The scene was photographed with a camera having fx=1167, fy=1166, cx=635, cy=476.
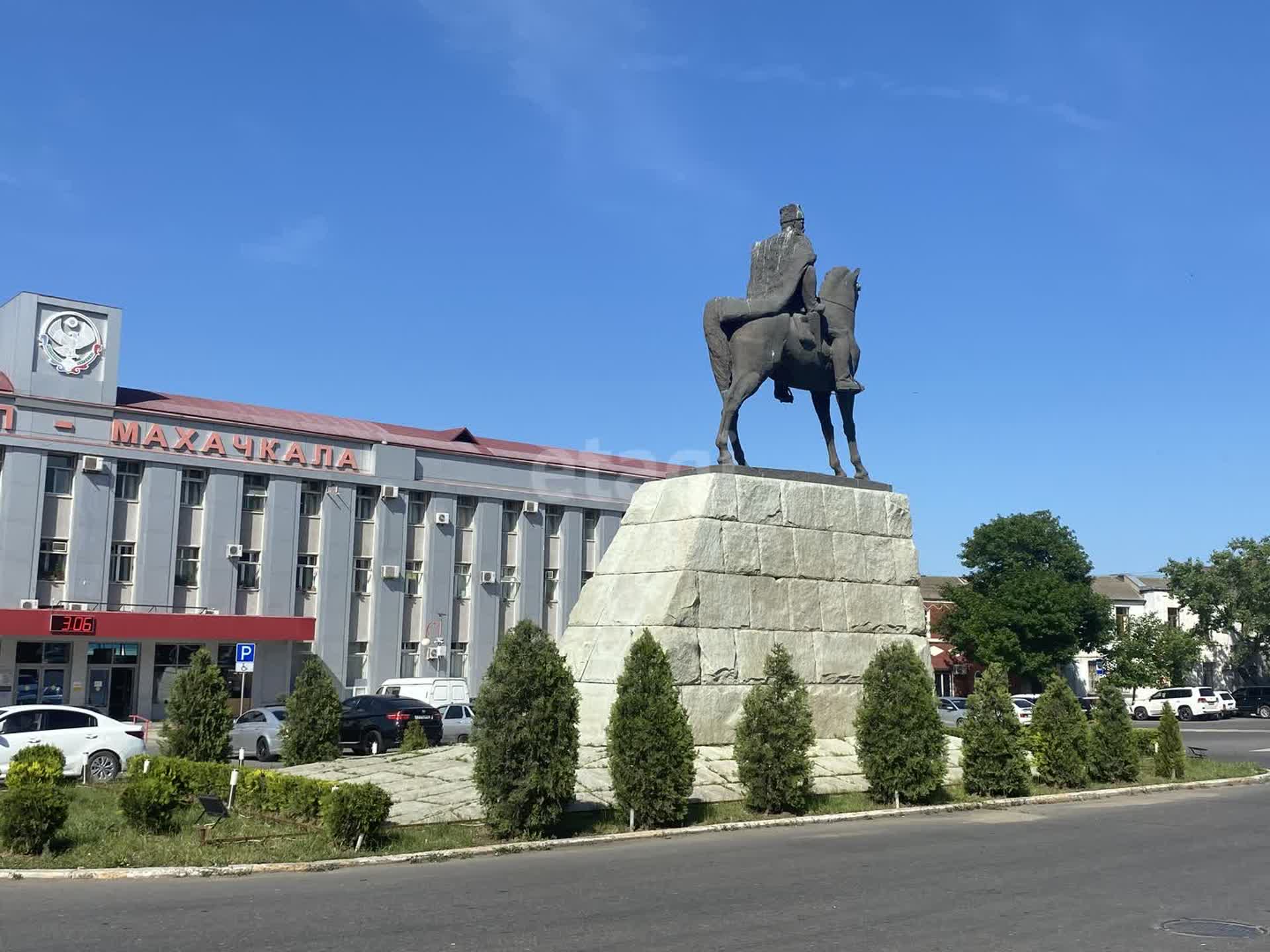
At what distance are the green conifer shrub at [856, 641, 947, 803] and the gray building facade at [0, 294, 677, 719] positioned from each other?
82.2ft

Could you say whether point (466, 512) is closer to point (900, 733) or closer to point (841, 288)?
point (841, 288)

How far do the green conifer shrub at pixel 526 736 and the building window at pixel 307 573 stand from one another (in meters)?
28.9

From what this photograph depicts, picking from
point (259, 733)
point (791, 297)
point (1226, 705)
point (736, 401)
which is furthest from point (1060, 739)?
point (1226, 705)

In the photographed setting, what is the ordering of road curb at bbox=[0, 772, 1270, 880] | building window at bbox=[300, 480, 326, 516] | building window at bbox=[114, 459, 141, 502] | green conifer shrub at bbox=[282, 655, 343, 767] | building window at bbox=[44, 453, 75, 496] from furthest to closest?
building window at bbox=[300, 480, 326, 516] → building window at bbox=[114, 459, 141, 502] → building window at bbox=[44, 453, 75, 496] → green conifer shrub at bbox=[282, 655, 343, 767] → road curb at bbox=[0, 772, 1270, 880]

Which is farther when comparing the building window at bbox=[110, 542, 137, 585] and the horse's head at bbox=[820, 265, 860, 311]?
the building window at bbox=[110, 542, 137, 585]

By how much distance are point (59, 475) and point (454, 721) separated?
1582 cm

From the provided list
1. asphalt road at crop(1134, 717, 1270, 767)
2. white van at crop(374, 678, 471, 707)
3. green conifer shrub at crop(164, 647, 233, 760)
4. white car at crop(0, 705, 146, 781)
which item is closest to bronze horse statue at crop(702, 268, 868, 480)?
green conifer shrub at crop(164, 647, 233, 760)

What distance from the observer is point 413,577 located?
42.8 meters

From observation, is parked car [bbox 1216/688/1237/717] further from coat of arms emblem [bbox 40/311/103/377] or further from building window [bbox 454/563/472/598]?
coat of arms emblem [bbox 40/311/103/377]

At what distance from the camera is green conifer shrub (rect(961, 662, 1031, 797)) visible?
16172 mm

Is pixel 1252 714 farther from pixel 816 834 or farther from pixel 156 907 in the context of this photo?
pixel 156 907

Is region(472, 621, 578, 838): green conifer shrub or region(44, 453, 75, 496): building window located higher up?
region(44, 453, 75, 496): building window

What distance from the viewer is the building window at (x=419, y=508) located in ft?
141

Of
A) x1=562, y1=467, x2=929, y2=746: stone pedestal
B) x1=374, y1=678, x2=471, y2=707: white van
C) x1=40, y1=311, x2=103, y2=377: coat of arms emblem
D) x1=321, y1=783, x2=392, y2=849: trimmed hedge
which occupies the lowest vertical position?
x1=321, y1=783, x2=392, y2=849: trimmed hedge
